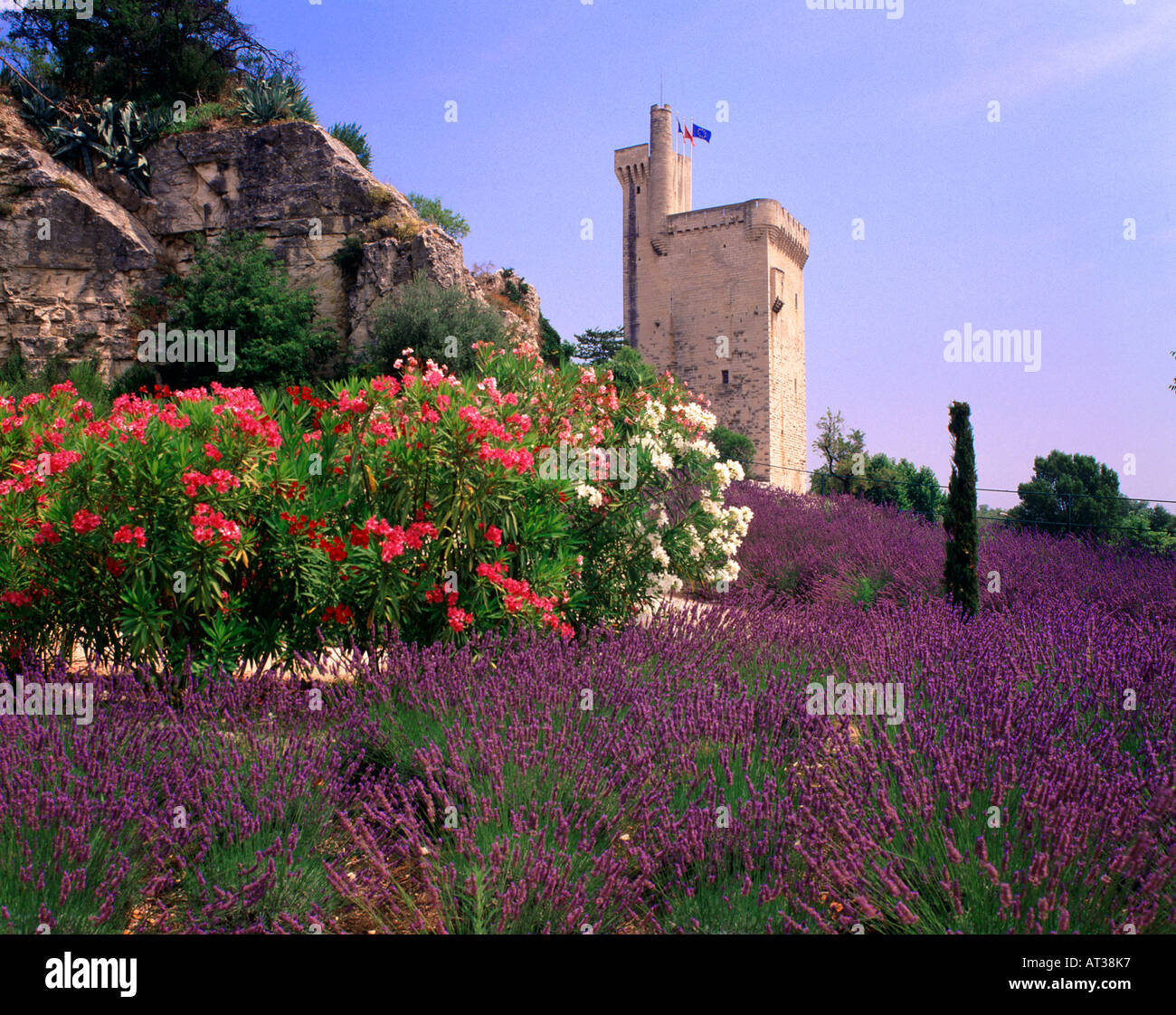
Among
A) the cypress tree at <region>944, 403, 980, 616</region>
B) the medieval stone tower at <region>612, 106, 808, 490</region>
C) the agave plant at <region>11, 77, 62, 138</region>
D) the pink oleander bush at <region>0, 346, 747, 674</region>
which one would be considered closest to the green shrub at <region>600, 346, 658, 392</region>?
Result: the medieval stone tower at <region>612, 106, 808, 490</region>

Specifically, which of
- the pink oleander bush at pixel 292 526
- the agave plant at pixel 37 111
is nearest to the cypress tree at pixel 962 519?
the pink oleander bush at pixel 292 526

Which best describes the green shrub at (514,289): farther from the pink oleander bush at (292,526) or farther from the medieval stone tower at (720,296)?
the pink oleander bush at (292,526)

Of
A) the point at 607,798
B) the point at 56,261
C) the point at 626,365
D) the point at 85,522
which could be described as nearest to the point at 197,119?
the point at 56,261

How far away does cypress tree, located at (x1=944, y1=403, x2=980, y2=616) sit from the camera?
20.4ft

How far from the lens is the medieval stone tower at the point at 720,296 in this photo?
99.3ft

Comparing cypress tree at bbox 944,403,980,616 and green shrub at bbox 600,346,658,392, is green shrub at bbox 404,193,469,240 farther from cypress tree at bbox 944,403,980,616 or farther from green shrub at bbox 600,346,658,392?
cypress tree at bbox 944,403,980,616

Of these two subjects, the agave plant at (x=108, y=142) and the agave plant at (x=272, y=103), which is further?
the agave plant at (x=272, y=103)

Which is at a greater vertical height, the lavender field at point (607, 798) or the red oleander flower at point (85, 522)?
the red oleander flower at point (85, 522)

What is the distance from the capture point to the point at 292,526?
3.80m

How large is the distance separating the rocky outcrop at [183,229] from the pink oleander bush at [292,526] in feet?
41.6

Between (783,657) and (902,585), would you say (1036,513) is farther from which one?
(783,657)

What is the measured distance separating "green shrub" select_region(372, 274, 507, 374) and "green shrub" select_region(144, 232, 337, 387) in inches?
70.7

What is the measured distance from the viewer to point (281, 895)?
7.30 ft
